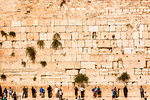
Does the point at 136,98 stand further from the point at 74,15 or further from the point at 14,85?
the point at 14,85

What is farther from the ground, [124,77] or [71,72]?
[71,72]

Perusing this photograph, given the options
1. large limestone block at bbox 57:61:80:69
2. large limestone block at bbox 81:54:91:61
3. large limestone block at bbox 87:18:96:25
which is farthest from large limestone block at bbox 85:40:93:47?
large limestone block at bbox 57:61:80:69

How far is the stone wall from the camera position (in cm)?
1359

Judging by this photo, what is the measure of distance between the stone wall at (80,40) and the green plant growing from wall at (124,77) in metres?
0.20

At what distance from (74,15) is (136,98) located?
582 cm

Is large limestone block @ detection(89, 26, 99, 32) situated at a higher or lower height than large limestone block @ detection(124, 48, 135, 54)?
higher

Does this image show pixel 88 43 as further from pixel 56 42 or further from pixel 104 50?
pixel 56 42

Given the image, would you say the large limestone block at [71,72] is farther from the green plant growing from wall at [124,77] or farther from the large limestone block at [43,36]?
the green plant growing from wall at [124,77]

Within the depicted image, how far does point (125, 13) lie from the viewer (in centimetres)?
1363

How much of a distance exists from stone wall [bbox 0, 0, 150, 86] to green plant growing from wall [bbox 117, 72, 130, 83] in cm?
20

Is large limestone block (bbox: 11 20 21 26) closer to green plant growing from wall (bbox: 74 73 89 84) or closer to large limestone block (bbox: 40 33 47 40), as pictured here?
large limestone block (bbox: 40 33 47 40)

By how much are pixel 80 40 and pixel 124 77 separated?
3.25 metres

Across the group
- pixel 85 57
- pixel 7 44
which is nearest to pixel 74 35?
pixel 85 57

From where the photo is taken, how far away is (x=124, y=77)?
13484 millimetres
